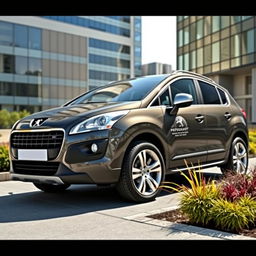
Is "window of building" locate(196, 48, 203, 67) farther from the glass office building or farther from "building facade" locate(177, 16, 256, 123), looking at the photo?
the glass office building

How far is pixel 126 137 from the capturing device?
16.4ft

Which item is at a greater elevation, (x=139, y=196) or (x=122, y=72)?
(x=122, y=72)

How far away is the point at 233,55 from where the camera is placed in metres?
35.6

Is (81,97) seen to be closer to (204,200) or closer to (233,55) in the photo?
(204,200)

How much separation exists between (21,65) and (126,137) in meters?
49.8

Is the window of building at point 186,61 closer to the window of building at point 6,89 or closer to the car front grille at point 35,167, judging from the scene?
the window of building at point 6,89

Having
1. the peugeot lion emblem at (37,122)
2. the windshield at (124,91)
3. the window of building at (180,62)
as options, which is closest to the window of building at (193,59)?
the window of building at (180,62)

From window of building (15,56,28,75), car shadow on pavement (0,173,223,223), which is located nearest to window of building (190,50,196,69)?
window of building (15,56,28,75)

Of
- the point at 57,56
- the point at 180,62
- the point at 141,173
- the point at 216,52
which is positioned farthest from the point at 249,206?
the point at 57,56

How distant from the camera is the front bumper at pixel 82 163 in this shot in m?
4.71

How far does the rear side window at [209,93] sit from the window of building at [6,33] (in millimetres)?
47302

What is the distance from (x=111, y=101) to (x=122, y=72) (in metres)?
64.0

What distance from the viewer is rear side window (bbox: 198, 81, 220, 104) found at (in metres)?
6.59
